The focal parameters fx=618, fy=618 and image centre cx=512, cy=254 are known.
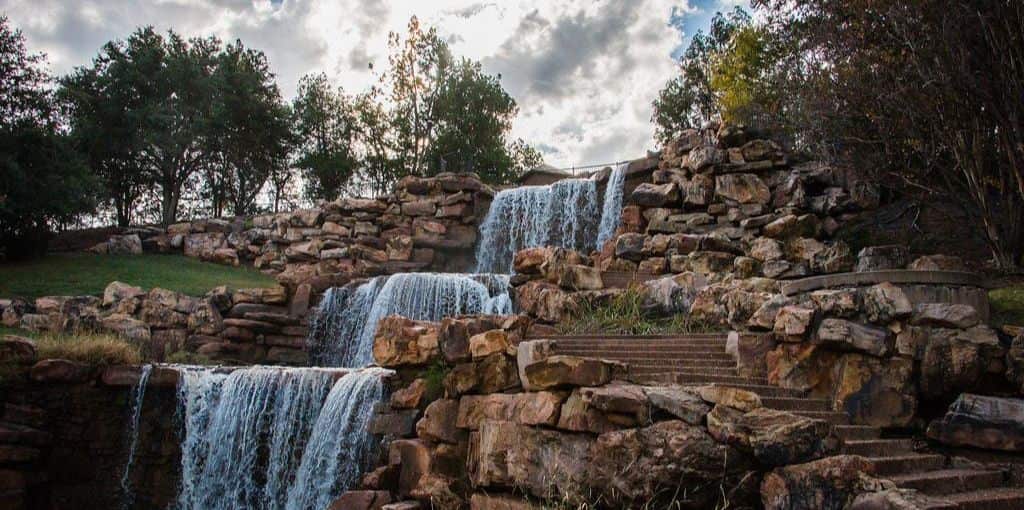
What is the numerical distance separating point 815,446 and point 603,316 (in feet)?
18.6

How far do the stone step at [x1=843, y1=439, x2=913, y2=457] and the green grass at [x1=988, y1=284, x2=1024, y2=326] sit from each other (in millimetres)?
2840

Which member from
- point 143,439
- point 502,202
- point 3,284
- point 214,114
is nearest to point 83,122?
point 214,114

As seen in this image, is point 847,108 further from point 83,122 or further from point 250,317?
point 83,122

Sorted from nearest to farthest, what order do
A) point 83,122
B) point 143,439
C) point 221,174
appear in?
point 143,439 → point 83,122 → point 221,174

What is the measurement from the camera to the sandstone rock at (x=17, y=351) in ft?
30.6

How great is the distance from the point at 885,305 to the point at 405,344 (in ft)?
16.7

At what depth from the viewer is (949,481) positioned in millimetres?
4844

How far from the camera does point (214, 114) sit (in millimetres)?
26672

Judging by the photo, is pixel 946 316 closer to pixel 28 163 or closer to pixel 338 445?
pixel 338 445

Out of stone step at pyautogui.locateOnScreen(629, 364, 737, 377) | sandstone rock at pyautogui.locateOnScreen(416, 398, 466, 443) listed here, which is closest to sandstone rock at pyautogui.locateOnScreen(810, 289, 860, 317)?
stone step at pyautogui.locateOnScreen(629, 364, 737, 377)

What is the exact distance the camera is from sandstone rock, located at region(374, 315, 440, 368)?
7.27 m

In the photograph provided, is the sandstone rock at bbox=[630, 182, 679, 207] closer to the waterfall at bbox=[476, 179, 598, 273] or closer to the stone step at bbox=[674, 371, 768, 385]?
the waterfall at bbox=[476, 179, 598, 273]

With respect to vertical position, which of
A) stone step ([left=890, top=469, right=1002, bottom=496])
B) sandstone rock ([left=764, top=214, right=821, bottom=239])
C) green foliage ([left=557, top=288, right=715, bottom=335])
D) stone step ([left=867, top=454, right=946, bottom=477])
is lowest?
stone step ([left=890, top=469, right=1002, bottom=496])

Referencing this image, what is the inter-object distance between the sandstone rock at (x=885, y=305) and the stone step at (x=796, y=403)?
0.95 m
